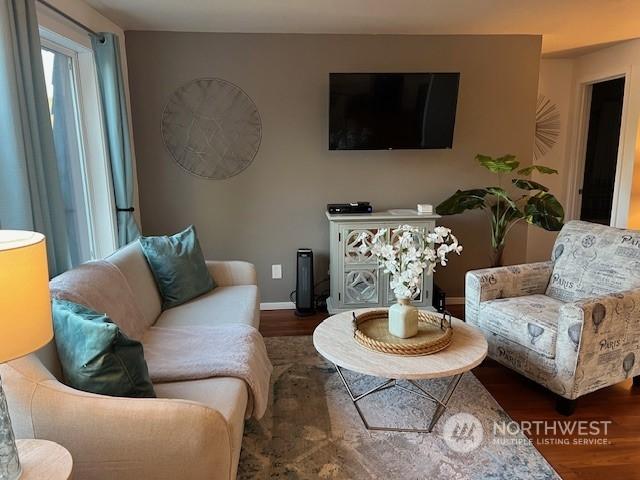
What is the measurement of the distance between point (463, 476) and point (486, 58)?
3.35 m

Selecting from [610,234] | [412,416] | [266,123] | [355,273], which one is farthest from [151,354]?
[610,234]

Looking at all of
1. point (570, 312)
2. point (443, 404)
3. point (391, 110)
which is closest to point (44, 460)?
point (443, 404)

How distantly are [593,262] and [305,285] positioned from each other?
212 centimetres

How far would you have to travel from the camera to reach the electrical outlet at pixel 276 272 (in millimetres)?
3975

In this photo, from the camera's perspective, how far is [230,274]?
3.16m

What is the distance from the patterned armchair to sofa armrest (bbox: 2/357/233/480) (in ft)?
5.89

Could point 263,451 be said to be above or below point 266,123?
below

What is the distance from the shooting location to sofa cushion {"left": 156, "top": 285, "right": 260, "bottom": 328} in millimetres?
2484

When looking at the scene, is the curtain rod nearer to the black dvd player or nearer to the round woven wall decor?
the round woven wall decor

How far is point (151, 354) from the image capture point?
204 cm

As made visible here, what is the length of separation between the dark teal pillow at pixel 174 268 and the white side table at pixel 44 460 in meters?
1.49

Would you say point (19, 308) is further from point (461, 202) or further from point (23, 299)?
point (461, 202)

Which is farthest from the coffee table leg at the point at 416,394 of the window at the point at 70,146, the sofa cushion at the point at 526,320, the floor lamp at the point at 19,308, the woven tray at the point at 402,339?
the window at the point at 70,146

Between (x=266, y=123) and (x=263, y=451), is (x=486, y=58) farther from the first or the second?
(x=263, y=451)
